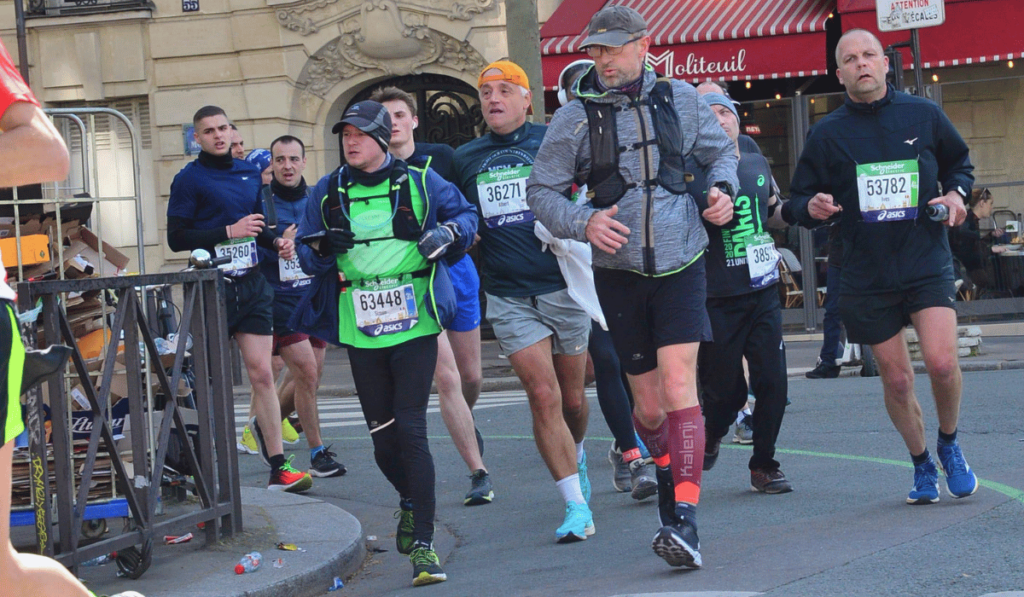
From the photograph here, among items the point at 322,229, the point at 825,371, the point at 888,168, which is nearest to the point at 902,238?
the point at 888,168

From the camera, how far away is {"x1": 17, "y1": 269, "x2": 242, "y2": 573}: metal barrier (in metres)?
5.06

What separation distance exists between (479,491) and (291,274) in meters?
2.06

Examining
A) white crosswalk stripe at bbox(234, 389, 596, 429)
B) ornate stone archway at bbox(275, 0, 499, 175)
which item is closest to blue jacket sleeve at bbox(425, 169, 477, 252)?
white crosswalk stripe at bbox(234, 389, 596, 429)

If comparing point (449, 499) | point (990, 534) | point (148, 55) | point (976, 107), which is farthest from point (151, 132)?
point (990, 534)

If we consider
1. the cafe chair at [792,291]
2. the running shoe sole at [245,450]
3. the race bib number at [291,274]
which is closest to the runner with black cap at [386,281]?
the race bib number at [291,274]

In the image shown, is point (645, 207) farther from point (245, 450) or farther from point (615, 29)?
point (245, 450)

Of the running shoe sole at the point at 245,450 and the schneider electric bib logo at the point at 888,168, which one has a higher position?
the schneider electric bib logo at the point at 888,168

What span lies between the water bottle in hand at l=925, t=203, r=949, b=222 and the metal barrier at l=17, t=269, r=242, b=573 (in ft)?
10.2

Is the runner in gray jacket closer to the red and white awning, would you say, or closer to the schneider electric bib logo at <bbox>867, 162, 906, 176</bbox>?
the schneider electric bib logo at <bbox>867, 162, 906, 176</bbox>

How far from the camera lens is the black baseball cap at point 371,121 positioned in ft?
18.7

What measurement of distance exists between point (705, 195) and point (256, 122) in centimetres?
1411

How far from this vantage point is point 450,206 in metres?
5.87

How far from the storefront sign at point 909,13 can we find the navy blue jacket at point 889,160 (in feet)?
22.9

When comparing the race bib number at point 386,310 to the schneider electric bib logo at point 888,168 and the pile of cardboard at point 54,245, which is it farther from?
the schneider electric bib logo at point 888,168
